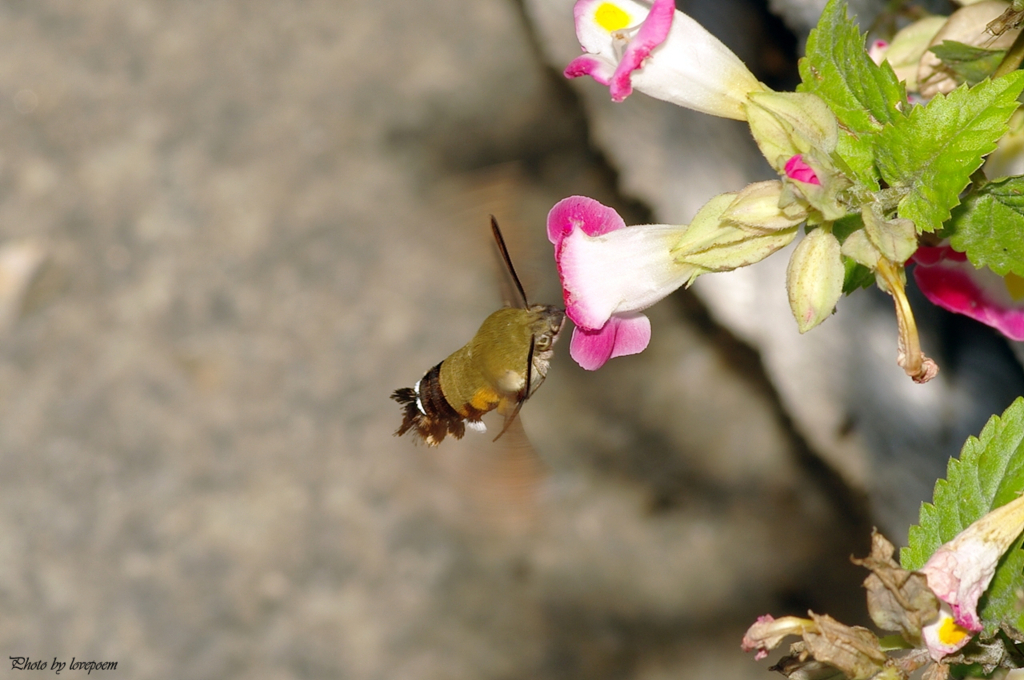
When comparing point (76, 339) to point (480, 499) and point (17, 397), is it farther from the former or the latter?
point (480, 499)

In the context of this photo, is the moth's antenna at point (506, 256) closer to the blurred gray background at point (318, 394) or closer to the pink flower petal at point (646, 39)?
the pink flower petal at point (646, 39)

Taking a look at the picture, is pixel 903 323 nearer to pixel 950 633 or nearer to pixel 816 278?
pixel 816 278

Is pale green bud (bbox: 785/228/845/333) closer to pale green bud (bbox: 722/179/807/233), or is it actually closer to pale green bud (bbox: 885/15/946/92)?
pale green bud (bbox: 722/179/807/233)

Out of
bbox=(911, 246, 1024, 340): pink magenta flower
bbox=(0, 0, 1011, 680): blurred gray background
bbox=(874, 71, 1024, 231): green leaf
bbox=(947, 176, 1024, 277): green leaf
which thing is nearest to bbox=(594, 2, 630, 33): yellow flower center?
bbox=(874, 71, 1024, 231): green leaf

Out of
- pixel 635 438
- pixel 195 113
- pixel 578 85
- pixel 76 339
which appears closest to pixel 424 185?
pixel 578 85

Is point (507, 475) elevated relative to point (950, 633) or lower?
elevated

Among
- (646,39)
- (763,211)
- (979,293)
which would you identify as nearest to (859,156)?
(763,211)
